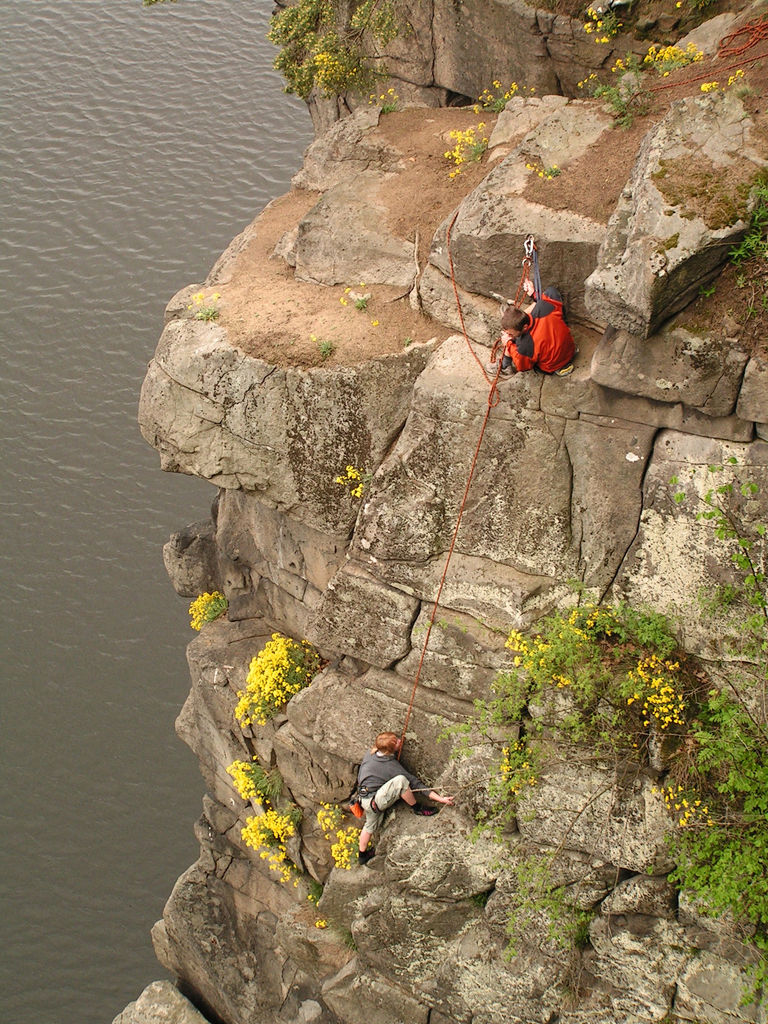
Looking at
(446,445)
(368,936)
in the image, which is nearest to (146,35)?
(446,445)

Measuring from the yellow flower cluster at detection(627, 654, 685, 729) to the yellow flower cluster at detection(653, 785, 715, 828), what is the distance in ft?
2.32

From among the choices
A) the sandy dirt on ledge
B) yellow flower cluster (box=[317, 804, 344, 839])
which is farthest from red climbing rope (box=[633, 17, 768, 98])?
yellow flower cluster (box=[317, 804, 344, 839])

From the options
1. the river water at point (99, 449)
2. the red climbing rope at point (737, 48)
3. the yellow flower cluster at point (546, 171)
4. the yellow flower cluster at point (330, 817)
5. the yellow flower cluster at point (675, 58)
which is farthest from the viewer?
the river water at point (99, 449)

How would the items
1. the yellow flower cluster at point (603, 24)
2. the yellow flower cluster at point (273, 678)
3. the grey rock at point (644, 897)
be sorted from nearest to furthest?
the grey rock at point (644, 897) < the yellow flower cluster at point (603, 24) < the yellow flower cluster at point (273, 678)

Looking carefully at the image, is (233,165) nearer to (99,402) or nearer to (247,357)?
(99,402)

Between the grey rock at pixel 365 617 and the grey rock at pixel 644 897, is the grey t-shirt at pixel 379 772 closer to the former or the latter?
the grey rock at pixel 365 617

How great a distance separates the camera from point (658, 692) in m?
10.9

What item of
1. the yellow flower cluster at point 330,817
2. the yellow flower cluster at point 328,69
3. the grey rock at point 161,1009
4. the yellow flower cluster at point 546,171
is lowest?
the grey rock at point 161,1009

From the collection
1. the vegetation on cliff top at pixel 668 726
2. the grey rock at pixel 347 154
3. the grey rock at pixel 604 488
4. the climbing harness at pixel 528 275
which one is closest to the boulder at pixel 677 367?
the grey rock at pixel 604 488

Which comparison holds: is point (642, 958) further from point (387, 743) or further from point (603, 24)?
point (603, 24)

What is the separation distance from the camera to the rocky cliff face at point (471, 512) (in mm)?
10766

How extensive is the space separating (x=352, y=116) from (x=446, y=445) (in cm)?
746

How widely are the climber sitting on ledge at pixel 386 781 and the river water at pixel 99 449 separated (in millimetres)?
10167

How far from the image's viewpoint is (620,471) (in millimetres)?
11367
